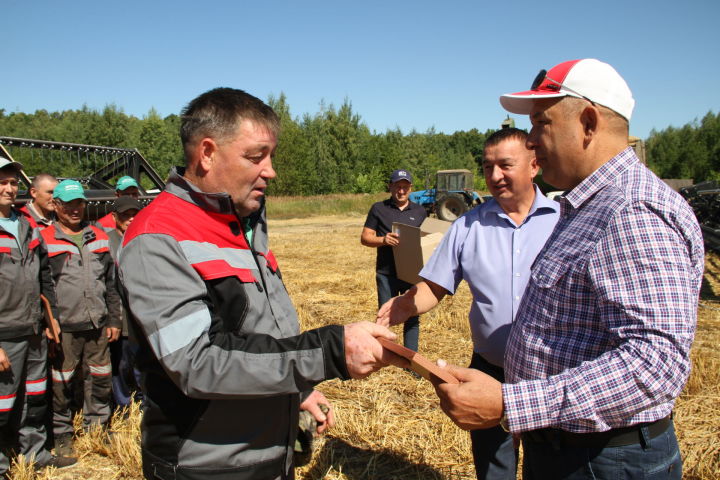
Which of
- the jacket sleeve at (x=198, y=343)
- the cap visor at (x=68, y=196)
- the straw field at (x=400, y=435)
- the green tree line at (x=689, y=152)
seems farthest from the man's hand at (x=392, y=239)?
the green tree line at (x=689, y=152)

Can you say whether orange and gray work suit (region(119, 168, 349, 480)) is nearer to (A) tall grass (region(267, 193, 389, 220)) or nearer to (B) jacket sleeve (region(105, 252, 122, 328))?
(B) jacket sleeve (region(105, 252, 122, 328))

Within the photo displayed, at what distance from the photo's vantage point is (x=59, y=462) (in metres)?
3.86

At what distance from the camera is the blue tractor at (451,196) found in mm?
22328

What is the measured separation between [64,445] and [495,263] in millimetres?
3825

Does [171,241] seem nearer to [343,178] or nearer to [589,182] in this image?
[589,182]

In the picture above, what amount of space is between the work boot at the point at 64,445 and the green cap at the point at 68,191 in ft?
6.60

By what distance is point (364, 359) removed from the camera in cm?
166

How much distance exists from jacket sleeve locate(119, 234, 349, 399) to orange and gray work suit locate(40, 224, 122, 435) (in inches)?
125

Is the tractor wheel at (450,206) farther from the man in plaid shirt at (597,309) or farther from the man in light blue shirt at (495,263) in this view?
the man in plaid shirt at (597,309)

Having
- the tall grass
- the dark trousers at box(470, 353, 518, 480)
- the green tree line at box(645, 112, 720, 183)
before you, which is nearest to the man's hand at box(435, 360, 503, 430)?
the dark trousers at box(470, 353, 518, 480)

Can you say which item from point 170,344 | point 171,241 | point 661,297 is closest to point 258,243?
point 171,241

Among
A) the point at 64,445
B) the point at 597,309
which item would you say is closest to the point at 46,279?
the point at 64,445

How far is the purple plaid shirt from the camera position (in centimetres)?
137

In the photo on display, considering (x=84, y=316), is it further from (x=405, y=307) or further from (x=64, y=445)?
(x=405, y=307)
